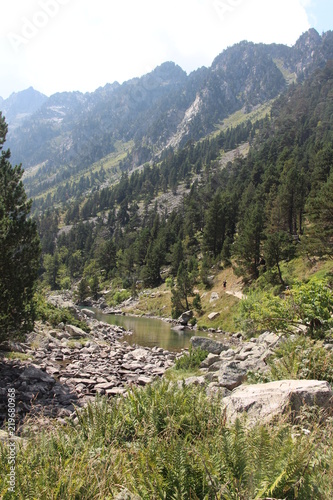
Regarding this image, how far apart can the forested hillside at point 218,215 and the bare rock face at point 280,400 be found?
30.3m

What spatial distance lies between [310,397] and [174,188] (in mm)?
163693

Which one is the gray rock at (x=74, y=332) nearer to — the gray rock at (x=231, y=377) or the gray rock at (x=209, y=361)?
the gray rock at (x=209, y=361)

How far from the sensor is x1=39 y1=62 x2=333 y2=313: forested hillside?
47625 millimetres

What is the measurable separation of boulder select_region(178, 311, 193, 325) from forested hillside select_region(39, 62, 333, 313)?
4.33 m

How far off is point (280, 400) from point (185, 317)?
43443 mm

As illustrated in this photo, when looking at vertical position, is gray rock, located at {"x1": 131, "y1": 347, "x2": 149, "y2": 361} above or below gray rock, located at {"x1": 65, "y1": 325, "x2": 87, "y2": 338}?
below

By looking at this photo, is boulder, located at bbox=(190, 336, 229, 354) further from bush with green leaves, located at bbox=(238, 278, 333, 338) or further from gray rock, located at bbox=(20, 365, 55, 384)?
gray rock, located at bbox=(20, 365, 55, 384)

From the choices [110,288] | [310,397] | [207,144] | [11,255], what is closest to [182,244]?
[110,288]

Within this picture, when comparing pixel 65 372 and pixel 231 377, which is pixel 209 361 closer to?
pixel 231 377

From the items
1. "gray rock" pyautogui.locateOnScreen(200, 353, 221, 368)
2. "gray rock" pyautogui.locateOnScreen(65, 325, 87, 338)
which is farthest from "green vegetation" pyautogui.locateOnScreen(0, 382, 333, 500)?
"gray rock" pyautogui.locateOnScreen(65, 325, 87, 338)

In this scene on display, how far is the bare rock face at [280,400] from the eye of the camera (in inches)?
185

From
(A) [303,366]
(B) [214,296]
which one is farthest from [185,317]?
(A) [303,366]

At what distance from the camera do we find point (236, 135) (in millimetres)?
194750

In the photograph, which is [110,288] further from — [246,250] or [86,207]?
[86,207]
